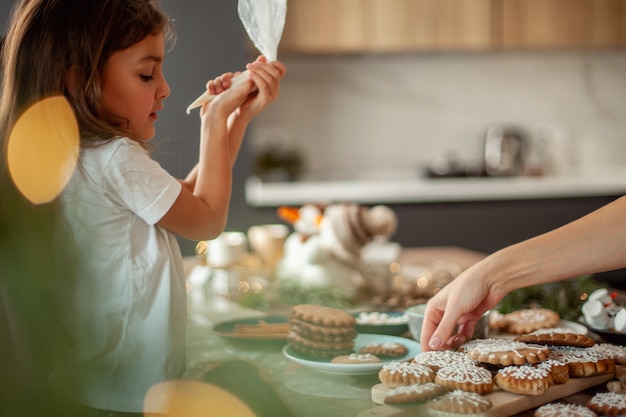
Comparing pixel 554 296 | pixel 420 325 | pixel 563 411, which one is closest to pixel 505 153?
pixel 554 296

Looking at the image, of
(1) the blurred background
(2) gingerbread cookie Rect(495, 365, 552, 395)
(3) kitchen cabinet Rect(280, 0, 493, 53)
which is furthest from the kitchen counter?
(2) gingerbread cookie Rect(495, 365, 552, 395)

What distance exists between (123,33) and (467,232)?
114 inches

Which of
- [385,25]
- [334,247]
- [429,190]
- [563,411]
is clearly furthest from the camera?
[385,25]

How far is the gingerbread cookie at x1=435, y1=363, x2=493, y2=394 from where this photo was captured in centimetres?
85

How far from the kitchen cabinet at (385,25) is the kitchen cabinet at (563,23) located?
0.46 feet

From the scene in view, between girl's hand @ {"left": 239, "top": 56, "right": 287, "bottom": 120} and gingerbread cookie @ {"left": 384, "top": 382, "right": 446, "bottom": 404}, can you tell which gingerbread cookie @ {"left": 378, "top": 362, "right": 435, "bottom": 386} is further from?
girl's hand @ {"left": 239, "top": 56, "right": 287, "bottom": 120}

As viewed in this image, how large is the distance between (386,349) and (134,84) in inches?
21.0

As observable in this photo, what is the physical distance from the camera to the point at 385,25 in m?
3.93

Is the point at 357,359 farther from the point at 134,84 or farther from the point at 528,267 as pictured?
the point at 134,84

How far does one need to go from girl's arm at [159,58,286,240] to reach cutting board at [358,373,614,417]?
38cm

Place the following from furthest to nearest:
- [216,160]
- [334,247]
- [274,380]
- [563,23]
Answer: [563,23] < [334,247] < [216,160] < [274,380]

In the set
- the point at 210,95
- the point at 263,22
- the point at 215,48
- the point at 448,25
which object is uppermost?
the point at 448,25

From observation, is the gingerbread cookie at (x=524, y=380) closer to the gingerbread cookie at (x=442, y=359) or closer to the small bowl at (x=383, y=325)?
the gingerbread cookie at (x=442, y=359)

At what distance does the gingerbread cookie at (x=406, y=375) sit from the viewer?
87cm
